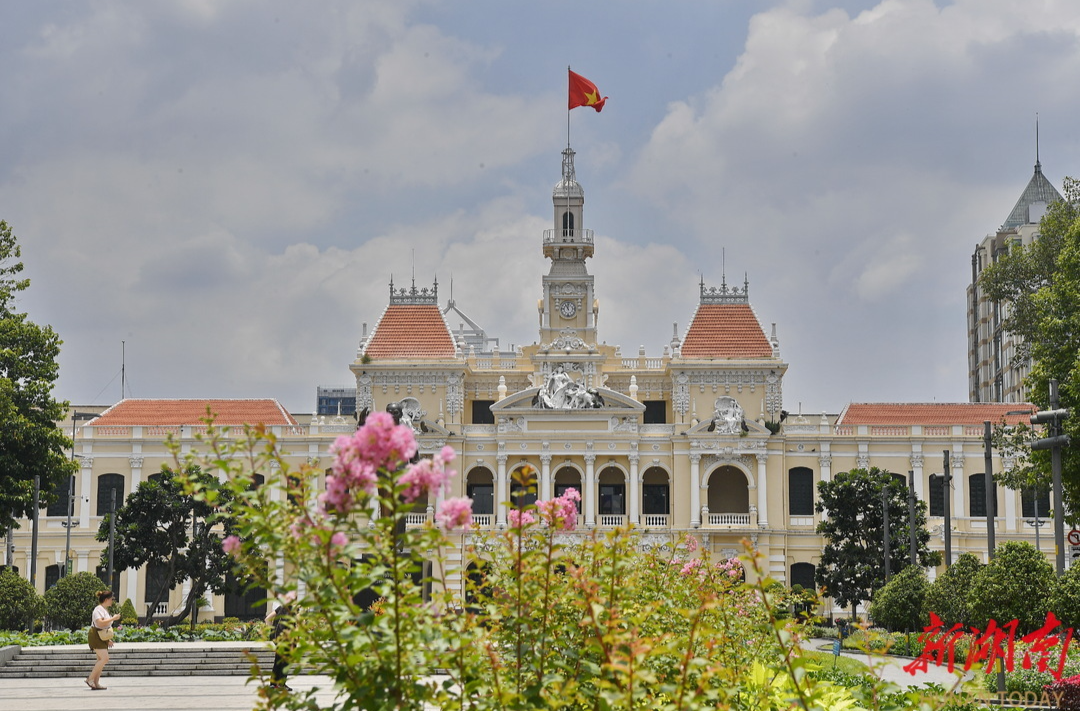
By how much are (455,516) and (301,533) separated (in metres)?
0.90

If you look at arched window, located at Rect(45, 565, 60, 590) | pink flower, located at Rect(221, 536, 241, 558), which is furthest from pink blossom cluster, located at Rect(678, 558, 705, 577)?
arched window, located at Rect(45, 565, 60, 590)

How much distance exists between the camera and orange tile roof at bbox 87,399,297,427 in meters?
57.5

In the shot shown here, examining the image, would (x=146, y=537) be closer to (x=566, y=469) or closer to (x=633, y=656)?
(x=566, y=469)

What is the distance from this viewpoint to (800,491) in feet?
177

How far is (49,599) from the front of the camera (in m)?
33.6

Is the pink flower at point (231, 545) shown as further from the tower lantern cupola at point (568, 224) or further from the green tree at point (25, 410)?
the tower lantern cupola at point (568, 224)

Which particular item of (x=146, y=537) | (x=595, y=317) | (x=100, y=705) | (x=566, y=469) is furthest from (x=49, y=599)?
(x=595, y=317)

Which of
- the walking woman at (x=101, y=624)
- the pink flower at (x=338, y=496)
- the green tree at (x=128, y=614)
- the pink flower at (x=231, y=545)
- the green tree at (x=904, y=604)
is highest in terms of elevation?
the pink flower at (x=338, y=496)

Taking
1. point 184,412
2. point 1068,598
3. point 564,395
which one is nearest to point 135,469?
point 184,412

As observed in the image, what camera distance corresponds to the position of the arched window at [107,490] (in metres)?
54.8

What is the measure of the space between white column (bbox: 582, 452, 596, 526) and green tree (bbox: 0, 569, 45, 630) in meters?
25.7

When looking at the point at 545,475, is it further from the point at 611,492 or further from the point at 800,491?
the point at 800,491

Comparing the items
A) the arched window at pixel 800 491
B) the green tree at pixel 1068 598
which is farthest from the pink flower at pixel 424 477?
the arched window at pixel 800 491

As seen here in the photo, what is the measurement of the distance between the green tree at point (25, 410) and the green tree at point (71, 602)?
8.62 feet
